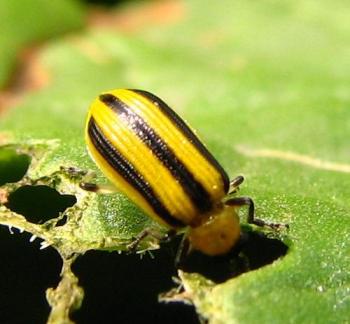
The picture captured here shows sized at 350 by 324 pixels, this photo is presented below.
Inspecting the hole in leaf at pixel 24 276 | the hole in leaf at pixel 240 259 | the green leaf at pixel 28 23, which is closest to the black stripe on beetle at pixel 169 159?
the hole in leaf at pixel 240 259

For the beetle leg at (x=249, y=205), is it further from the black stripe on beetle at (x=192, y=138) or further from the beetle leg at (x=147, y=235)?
the beetle leg at (x=147, y=235)

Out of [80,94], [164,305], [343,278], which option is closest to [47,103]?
[80,94]

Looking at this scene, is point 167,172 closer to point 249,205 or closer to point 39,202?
point 249,205

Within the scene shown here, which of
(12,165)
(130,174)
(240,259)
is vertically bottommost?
(240,259)

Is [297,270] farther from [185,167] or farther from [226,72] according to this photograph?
[226,72]

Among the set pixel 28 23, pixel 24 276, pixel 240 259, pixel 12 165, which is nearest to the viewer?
pixel 240 259

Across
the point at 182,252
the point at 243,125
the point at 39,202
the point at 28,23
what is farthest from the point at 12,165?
the point at 28,23
